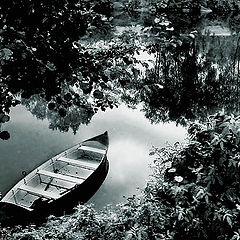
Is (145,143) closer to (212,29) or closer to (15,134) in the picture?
(15,134)

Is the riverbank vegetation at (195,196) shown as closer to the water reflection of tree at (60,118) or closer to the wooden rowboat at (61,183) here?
the wooden rowboat at (61,183)

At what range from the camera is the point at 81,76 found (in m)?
2.29

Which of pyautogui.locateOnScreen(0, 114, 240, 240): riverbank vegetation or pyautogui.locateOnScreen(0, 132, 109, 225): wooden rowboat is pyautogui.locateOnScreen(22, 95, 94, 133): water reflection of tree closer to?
pyautogui.locateOnScreen(0, 132, 109, 225): wooden rowboat

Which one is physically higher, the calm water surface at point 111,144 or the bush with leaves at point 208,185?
the bush with leaves at point 208,185

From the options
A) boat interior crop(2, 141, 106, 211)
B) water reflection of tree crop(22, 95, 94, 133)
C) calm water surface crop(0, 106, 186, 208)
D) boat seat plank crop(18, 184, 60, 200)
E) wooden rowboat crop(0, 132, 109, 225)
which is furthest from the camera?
water reflection of tree crop(22, 95, 94, 133)

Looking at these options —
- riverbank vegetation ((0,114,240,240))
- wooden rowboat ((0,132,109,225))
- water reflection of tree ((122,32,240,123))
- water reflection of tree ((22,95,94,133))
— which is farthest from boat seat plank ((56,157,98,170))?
riverbank vegetation ((0,114,240,240))

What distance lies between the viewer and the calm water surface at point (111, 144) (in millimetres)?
11211

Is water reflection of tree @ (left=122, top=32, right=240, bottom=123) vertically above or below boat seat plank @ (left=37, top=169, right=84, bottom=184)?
below

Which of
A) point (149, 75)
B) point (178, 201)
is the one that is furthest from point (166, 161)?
point (149, 75)

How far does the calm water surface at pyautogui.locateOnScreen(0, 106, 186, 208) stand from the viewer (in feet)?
36.8

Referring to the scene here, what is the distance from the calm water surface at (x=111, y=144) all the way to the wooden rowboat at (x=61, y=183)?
2.01ft

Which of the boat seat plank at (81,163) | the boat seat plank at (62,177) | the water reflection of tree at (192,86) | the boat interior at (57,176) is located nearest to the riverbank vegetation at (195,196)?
the boat interior at (57,176)

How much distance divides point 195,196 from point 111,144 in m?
10.7

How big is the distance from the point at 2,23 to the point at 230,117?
180 centimetres
